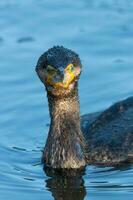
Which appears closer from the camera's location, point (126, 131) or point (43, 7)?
point (126, 131)

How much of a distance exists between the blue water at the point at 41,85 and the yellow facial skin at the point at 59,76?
1173 mm

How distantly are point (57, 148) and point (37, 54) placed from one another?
415cm

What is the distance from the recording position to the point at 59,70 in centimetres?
1390

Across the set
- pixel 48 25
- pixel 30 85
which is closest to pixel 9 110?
pixel 30 85

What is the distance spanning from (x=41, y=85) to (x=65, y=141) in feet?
9.08

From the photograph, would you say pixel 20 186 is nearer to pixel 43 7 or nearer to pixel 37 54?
pixel 37 54

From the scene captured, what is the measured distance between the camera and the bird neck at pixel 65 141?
1459 centimetres

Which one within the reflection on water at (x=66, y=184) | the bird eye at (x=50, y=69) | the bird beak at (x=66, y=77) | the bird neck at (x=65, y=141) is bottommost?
the reflection on water at (x=66, y=184)

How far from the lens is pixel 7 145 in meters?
15.7

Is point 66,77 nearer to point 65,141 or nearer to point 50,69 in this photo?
point 50,69

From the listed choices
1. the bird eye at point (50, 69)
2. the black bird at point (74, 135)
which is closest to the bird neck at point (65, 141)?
the black bird at point (74, 135)

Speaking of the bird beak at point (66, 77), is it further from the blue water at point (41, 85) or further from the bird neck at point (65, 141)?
the blue water at point (41, 85)

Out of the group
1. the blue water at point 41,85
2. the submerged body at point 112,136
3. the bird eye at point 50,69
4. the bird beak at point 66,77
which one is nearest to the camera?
the bird beak at point 66,77

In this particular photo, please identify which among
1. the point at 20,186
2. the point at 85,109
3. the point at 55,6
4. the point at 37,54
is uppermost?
the point at 55,6
